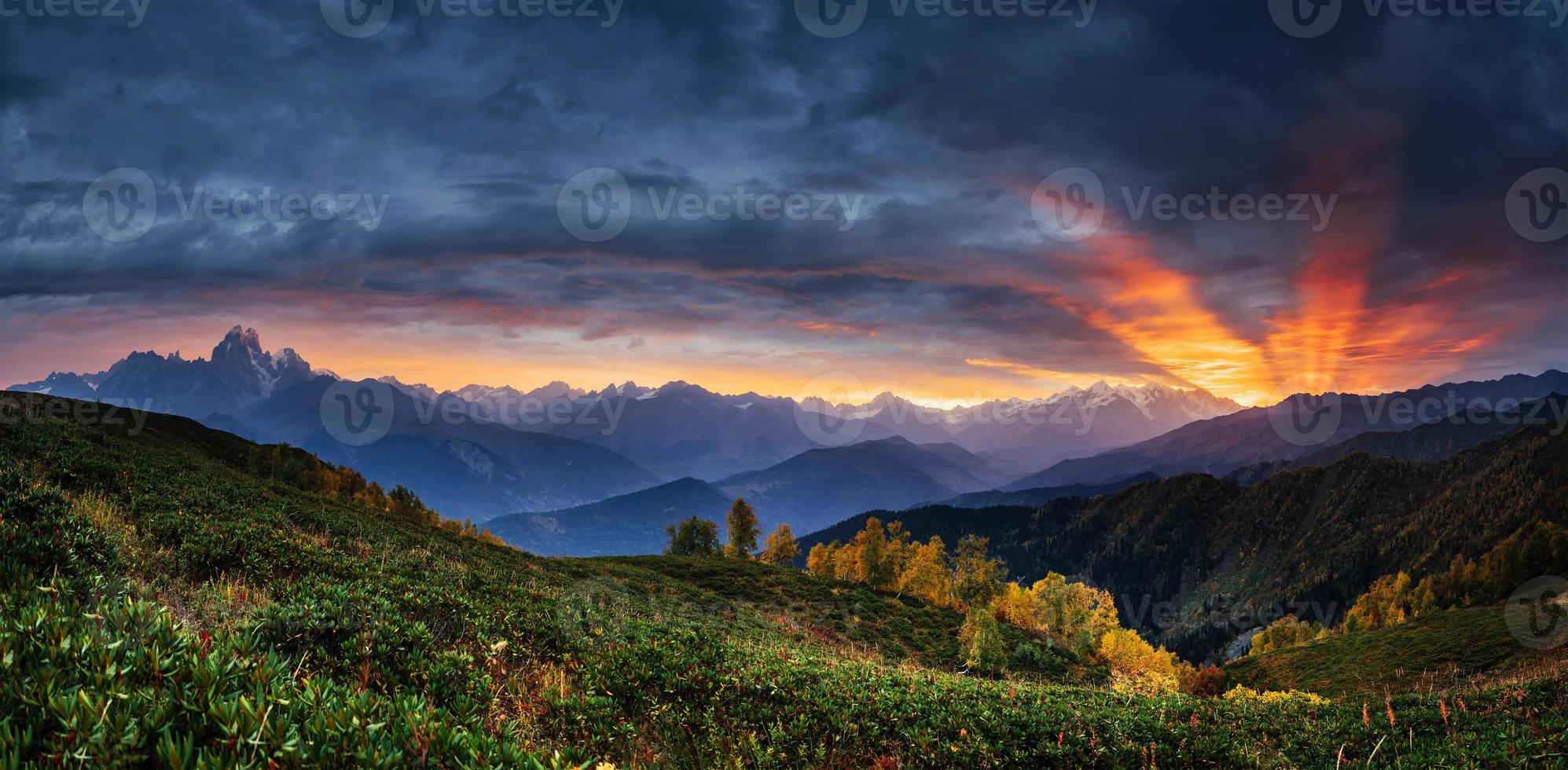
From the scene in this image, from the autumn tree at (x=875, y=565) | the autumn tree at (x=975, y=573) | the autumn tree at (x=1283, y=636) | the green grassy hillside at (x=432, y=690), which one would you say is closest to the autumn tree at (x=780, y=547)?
the autumn tree at (x=875, y=565)

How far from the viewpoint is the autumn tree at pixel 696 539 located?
102 m

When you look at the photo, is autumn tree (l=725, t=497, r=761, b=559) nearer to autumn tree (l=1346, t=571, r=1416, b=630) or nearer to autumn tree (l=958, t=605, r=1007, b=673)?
autumn tree (l=958, t=605, r=1007, b=673)

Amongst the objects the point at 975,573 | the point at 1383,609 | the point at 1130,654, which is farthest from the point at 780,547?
the point at 1383,609

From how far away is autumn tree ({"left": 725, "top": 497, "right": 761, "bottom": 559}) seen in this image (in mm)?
100188

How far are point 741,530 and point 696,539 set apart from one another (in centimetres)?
877

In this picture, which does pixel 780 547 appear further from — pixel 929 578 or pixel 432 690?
pixel 432 690

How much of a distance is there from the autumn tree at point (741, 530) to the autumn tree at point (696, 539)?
2.50 m

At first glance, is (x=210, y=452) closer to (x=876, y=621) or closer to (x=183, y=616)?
(x=876, y=621)

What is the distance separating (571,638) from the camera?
11.2 meters

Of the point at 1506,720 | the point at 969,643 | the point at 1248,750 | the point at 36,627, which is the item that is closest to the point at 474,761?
the point at 36,627

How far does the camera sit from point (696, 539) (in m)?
103

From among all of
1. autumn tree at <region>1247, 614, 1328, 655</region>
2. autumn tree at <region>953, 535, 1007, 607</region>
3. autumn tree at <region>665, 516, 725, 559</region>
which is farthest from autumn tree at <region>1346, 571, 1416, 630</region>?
autumn tree at <region>665, 516, 725, 559</region>

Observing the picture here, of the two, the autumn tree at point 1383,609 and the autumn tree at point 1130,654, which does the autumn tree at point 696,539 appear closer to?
the autumn tree at point 1130,654

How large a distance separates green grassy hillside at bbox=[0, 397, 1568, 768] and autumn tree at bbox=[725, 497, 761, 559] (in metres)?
83.5
